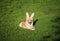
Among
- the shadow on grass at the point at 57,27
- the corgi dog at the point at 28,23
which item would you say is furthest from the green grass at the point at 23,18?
the corgi dog at the point at 28,23

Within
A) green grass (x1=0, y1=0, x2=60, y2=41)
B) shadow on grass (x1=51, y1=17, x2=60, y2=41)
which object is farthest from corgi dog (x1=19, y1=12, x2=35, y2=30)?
shadow on grass (x1=51, y1=17, x2=60, y2=41)

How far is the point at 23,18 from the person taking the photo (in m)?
7.99

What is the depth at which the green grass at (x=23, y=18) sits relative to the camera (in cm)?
677

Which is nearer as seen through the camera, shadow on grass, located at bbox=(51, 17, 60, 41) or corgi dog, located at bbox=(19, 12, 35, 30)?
shadow on grass, located at bbox=(51, 17, 60, 41)

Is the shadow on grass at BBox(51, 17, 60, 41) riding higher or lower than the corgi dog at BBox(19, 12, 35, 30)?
lower

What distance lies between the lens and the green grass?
6.77 metres

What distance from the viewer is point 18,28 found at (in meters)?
7.20

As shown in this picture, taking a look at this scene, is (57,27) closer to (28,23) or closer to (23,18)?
(28,23)

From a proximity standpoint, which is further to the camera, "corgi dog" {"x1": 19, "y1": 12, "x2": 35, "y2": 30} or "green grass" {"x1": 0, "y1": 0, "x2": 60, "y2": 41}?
"corgi dog" {"x1": 19, "y1": 12, "x2": 35, "y2": 30}

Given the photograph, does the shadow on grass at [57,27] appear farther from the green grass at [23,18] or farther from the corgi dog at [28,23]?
the corgi dog at [28,23]

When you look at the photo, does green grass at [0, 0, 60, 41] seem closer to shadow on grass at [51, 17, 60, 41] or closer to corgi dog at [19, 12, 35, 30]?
shadow on grass at [51, 17, 60, 41]

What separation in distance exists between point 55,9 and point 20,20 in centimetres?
196

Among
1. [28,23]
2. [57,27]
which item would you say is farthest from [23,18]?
[57,27]

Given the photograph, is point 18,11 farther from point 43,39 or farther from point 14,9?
point 43,39
